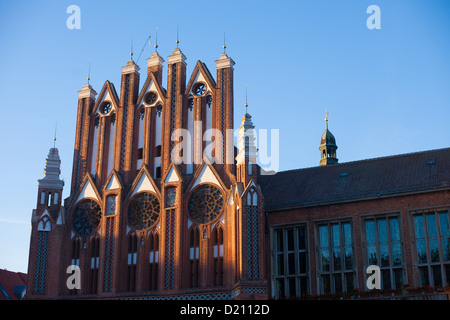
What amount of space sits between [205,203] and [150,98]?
31.3 feet

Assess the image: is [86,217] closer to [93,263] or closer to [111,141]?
[93,263]

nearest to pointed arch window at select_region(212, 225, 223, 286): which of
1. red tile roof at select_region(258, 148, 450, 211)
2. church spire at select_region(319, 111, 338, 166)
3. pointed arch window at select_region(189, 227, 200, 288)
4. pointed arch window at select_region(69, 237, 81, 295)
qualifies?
pointed arch window at select_region(189, 227, 200, 288)

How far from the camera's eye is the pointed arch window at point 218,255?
125 ft

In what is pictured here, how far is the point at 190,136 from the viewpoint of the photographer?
41.9 metres

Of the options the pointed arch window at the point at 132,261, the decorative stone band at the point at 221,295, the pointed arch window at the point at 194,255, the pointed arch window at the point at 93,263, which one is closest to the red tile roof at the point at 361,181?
the pointed arch window at the point at 194,255

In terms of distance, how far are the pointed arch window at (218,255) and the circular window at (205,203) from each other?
0.98 m

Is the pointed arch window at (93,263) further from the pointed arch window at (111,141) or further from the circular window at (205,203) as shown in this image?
the circular window at (205,203)

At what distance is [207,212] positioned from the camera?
39.5 metres

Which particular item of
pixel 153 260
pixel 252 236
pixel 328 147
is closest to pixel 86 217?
pixel 153 260

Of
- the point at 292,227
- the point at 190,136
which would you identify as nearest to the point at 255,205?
the point at 292,227

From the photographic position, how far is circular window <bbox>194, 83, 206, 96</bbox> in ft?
141

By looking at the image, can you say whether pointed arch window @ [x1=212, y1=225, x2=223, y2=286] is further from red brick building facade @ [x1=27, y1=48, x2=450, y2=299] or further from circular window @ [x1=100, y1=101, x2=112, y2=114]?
circular window @ [x1=100, y1=101, x2=112, y2=114]
